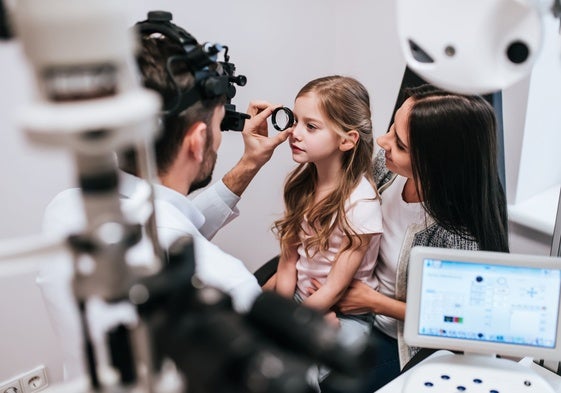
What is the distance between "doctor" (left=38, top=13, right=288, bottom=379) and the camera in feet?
3.15


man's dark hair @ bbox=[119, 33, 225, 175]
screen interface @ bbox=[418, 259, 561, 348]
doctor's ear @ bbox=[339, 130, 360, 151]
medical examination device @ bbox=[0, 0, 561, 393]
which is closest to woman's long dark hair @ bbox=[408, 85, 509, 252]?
doctor's ear @ bbox=[339, 130, 360, 151]

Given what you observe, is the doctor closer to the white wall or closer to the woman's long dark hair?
the woman's long dark hair

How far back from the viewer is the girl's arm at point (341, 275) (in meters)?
1.58

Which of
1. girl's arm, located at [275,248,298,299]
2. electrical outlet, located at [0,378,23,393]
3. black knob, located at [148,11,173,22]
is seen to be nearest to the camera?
black knob, located at [148,11,173,22]

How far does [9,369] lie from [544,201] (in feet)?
7.05

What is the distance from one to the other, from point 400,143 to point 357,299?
1.54 feet

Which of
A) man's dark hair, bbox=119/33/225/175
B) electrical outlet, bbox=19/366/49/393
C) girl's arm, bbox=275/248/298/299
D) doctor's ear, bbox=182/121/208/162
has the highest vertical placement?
man's dark hair, bbox=119/33/225/175

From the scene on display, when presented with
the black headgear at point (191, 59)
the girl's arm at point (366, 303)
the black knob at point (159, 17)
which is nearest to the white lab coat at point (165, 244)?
the black headgear at point (191, 59)

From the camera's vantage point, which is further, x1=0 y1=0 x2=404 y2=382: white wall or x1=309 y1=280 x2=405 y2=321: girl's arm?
x1=0 y1=0 x2=404 y2=382: white wall

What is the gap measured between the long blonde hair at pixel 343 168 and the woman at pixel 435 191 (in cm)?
13

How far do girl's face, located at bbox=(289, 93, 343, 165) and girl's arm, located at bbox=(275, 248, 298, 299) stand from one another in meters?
A: 0.33

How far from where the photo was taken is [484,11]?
Result: 66cm

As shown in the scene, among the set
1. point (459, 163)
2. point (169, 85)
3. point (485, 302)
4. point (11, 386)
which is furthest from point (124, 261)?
point (11, 386)

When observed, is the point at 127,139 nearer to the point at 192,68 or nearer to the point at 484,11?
the point at 484,11
